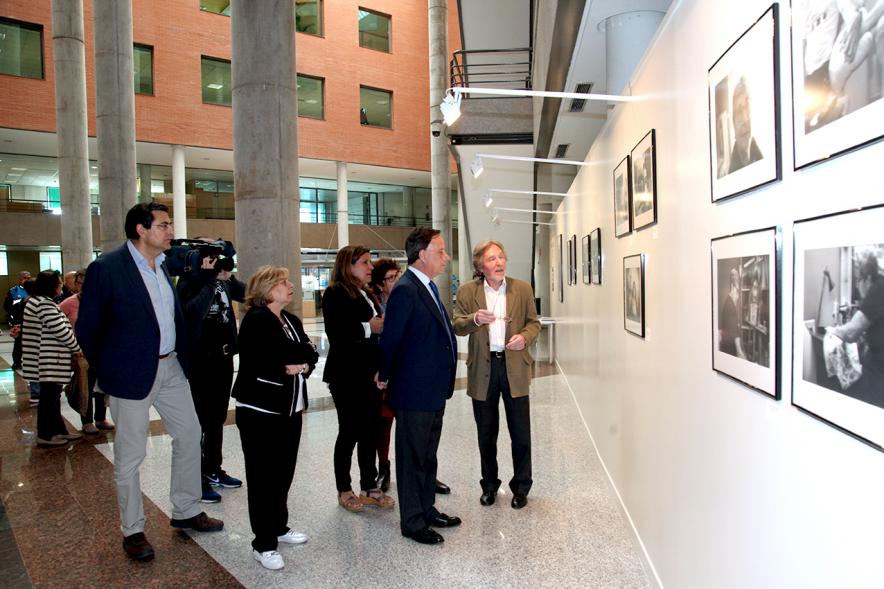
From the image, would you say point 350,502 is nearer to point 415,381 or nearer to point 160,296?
point 415,381

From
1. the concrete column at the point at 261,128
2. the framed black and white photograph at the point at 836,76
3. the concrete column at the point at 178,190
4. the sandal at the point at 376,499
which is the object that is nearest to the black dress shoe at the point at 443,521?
the sandal at the point at 376,499

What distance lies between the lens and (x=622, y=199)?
4.04 meters

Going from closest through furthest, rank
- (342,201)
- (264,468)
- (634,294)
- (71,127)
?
(264,468) → (634,294) → (71,127) → (342,201)

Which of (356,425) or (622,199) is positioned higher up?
(622,199)

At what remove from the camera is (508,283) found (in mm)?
4367

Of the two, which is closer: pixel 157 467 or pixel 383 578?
pixel 383 578

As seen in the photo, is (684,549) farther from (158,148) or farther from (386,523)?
(158,148)

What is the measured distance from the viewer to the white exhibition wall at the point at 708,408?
1348 mm

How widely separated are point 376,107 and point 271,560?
24.1 meters

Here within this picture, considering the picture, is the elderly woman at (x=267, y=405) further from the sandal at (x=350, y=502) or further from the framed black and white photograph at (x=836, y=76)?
the framed black and white photograph at (x=836, y=76)

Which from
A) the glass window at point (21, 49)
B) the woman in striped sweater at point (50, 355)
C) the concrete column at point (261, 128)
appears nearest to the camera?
the woman in striped sweater at point (50, 355)

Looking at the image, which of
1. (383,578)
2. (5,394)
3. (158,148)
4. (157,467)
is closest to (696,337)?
(383,578)

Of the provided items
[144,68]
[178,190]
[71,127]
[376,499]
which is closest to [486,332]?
[376,499]

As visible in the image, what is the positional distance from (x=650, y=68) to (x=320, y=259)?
2212 centimetres
